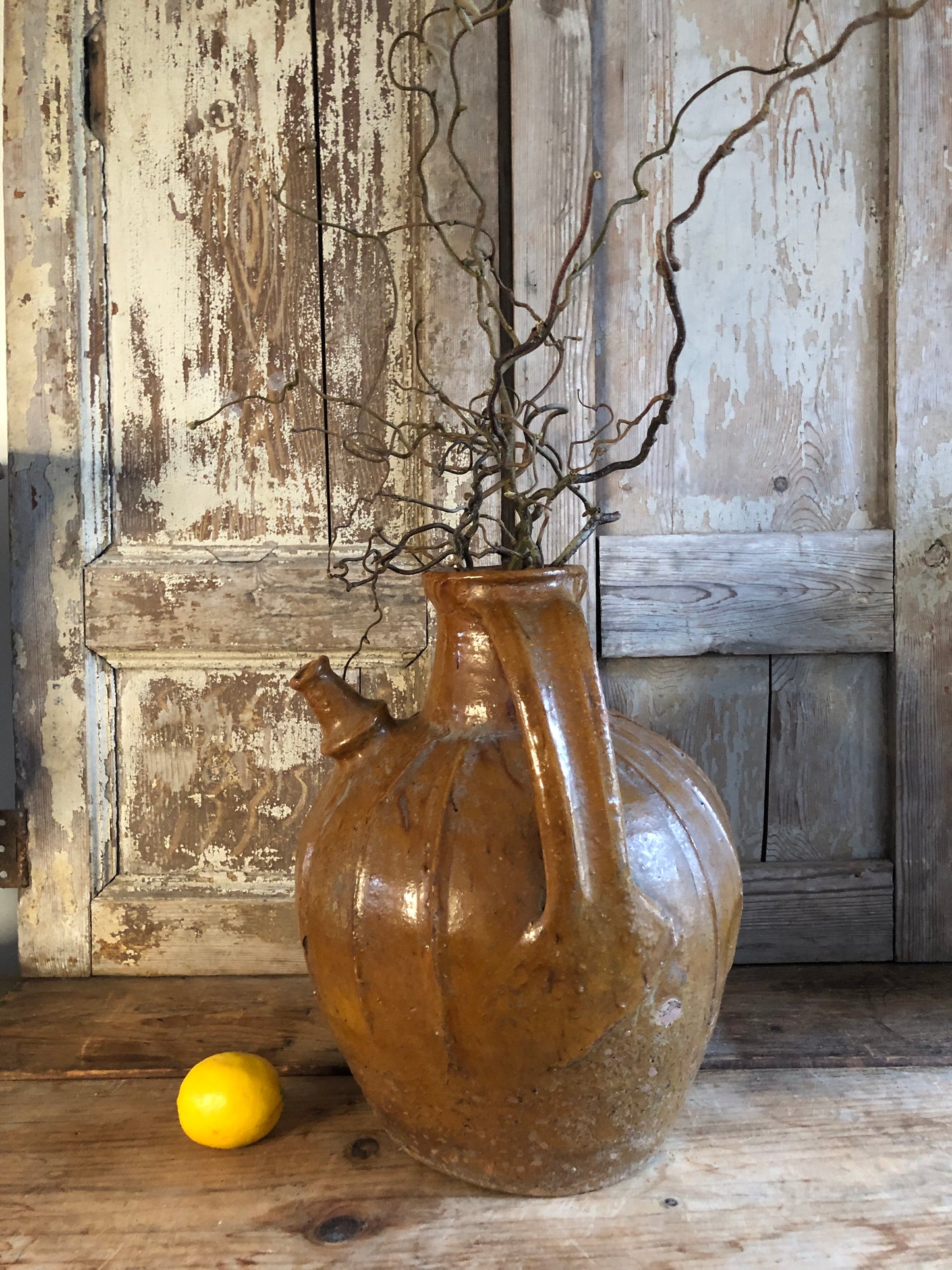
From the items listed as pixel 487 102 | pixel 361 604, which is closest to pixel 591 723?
pixel 361 604

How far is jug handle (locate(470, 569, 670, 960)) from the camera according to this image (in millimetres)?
812

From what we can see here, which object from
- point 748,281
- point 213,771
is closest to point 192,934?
point 213,771

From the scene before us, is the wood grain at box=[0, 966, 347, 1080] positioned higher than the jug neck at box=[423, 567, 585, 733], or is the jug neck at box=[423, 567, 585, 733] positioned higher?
the jug neck at box=[423, 567, 585, 733]

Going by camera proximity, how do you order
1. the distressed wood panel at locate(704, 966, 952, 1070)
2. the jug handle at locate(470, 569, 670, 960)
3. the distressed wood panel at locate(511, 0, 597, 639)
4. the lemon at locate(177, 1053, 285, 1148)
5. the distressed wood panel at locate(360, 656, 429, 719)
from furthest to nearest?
the distressed wood panel at locate(360, 656, 429, 719) < the distressed wood panel at locate(511, 0, 597, 639) < the distressed wood panel at locate(704, 966, 952, 1070) < the lemon at locate(177, 1053, 285, 1148) < the jug handle at locate(470, 569, 670, 960)

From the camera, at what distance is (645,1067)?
2.87 feet

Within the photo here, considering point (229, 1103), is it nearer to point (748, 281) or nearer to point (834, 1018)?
point (834, 1018)

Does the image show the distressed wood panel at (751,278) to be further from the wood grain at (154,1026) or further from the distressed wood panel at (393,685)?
the wood grain at (154,1026)

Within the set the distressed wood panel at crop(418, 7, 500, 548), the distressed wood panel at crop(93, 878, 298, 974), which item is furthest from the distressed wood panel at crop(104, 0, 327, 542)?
the distressed wood panel at crop(93, 878, 298, 974)

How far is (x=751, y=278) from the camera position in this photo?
4.50ft

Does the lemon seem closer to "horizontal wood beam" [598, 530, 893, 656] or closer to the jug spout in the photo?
the jug spout

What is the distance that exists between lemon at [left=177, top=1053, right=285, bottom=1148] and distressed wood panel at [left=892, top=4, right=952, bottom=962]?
0.97m

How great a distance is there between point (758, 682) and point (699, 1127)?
0.65 m

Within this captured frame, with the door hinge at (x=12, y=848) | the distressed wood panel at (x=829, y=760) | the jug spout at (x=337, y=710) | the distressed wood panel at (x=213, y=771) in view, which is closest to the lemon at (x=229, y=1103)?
the jug spout at (x=337, y=710)

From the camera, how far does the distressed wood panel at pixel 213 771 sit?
1.45 m
